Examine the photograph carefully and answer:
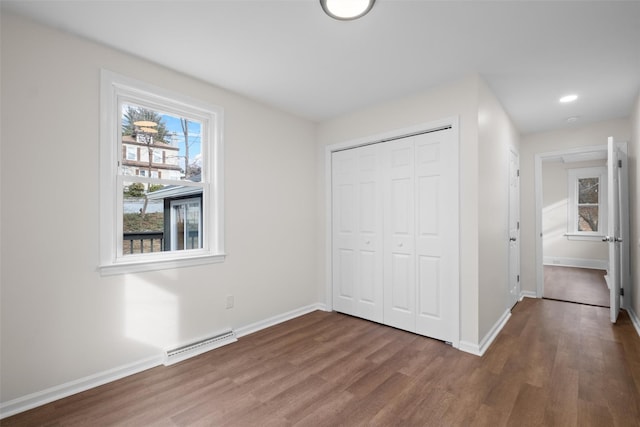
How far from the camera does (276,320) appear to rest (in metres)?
3.45

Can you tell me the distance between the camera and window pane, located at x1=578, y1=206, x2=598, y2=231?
6.60 m

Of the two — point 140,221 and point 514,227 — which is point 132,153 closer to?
point 140,221

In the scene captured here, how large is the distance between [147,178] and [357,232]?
230 centimetres

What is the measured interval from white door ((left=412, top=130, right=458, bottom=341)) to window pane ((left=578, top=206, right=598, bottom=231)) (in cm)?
610

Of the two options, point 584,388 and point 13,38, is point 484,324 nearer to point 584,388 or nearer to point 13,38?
point 584,388

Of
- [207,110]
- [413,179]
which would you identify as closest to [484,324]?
[413,179]

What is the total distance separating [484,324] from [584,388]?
0.79 m

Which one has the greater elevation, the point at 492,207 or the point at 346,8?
the point at 346,8

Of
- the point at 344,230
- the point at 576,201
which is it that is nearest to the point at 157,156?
the point at 344,230

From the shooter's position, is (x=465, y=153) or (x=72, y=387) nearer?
(x=72, y=387)

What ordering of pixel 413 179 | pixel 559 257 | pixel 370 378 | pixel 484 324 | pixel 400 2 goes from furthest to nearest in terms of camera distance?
pixel 559 257, pixel 413 179, pixel 484 324, pixel 370 378, pixel 400 2

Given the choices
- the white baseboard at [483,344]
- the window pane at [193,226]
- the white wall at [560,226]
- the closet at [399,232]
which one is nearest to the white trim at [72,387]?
the window pane at [193,226]

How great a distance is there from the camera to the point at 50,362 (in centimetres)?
199

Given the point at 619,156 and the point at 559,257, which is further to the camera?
the point at 559,257
